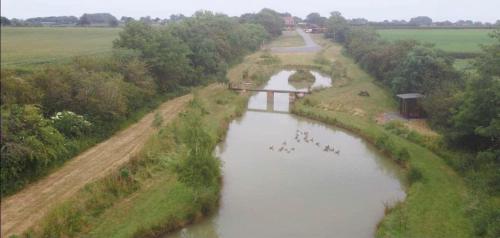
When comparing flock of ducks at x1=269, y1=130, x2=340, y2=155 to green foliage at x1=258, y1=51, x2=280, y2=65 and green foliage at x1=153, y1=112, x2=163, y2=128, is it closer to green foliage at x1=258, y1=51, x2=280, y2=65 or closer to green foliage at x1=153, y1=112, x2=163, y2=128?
green foliage at x1=153, y1=112, x2=163, y2=128

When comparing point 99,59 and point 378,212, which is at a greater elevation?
point 99,59

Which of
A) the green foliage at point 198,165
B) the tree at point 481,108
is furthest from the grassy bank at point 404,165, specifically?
the green foliage at point 198,165

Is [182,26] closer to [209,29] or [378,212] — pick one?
[209,29]

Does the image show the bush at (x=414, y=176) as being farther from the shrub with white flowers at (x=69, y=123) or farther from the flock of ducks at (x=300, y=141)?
the shrub with white flowers at (x=69, y=123)

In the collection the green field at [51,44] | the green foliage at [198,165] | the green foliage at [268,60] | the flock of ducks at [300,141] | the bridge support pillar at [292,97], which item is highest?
the green foliage at [268,60]

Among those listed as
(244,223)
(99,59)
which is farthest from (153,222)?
(99,59)

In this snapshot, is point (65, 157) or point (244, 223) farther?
point (65, 157)

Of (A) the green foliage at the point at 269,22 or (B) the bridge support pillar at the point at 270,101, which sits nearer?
(B) the bridge support pillar at the point at 270,101
